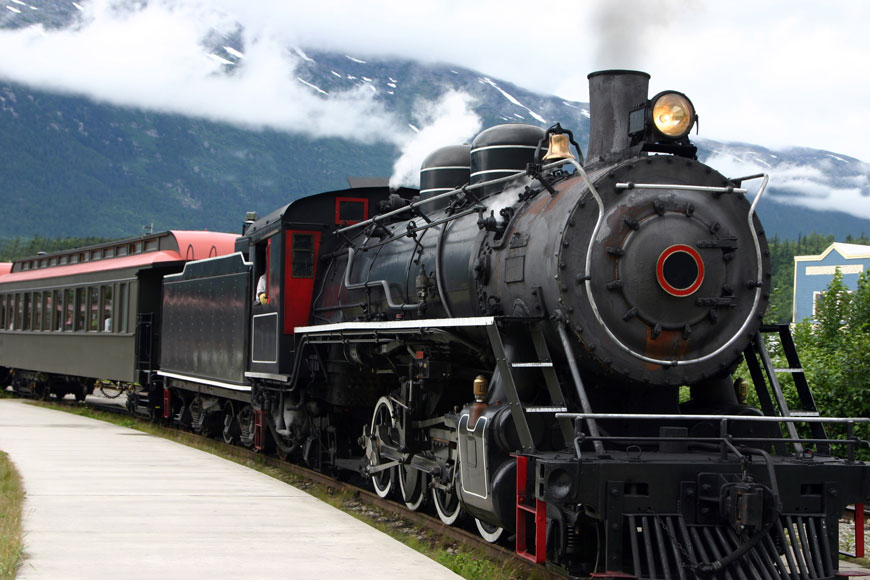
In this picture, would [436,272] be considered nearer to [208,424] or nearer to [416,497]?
[416,497]

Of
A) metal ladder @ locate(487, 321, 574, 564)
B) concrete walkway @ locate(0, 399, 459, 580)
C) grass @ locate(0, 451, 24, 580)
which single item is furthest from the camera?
concrete walkway @ locate(0, 399, 459, 580)

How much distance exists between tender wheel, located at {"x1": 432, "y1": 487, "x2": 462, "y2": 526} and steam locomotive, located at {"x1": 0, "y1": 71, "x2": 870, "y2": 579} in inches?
1.0

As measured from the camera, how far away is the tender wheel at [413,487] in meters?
8.70

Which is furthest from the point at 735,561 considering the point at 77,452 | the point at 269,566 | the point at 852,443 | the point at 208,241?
the point at 208,241

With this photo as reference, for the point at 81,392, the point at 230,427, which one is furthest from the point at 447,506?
the point at 81,392

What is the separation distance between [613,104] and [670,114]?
49 cm

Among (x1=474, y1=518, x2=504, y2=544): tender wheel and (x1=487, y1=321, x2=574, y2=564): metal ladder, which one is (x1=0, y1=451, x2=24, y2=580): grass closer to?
(x1=487, y1=321, x2=574, y2=564): metal ladder

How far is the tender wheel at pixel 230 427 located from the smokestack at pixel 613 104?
8.57 meters

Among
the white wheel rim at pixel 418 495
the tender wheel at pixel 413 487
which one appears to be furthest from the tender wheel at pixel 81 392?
the tender wheel at pixel 413 487

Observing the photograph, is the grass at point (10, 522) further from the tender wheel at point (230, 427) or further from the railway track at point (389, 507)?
the tender wheel at point (230, 427)

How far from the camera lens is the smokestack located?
268 inches

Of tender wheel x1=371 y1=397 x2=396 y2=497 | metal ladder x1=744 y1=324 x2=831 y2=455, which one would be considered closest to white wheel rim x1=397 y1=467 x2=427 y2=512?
tender wheel x1=371 y1=397 x2=396 y2=497

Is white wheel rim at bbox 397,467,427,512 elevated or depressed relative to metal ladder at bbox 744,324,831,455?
depressed

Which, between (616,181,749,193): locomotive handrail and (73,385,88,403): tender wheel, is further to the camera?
(73,385,88,403): tender wheel
